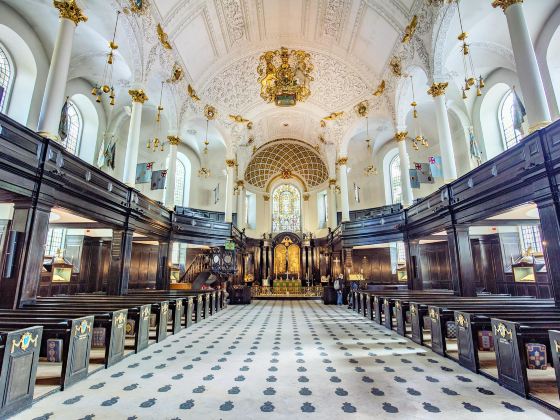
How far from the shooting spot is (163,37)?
38.4 ft

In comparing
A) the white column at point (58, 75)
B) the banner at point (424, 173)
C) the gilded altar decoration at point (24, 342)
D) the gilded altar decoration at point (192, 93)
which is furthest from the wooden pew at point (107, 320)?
the gilded altar decoration at point (192, 93)

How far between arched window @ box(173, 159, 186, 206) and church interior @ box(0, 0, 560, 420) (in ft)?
0.33

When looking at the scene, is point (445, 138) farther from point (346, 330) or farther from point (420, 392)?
point (420, 392)

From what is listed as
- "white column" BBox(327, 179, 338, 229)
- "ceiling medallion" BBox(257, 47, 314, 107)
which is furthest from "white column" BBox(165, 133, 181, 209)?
"white column" BBox(327, 179, 338, 229)

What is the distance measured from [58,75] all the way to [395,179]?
19.0m

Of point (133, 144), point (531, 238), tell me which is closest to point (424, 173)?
point (531, 238)

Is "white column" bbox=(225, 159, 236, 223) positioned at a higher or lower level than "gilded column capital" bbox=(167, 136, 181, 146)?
lower

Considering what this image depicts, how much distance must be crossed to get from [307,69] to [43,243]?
49.1 ft

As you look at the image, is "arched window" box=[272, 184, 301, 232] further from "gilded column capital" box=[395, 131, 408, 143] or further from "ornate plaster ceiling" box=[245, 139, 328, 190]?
"gilded column capital" box=[395, 131, 408, 143]

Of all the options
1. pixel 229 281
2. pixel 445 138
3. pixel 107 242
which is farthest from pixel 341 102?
pixel 107 242

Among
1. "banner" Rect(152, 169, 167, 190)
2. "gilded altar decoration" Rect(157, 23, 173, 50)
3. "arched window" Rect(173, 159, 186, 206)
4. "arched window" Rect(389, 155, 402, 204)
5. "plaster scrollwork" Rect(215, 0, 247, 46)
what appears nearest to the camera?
"gilded altar decoration" Rect(157, 23, 173, 50)

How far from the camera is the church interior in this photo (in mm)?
3803

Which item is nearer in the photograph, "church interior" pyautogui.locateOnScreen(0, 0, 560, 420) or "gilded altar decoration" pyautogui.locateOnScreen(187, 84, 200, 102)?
"church interior" pyautogui.locateOnScreen(0, 0, 560, 420)

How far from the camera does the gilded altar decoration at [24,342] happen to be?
9.96 ft
